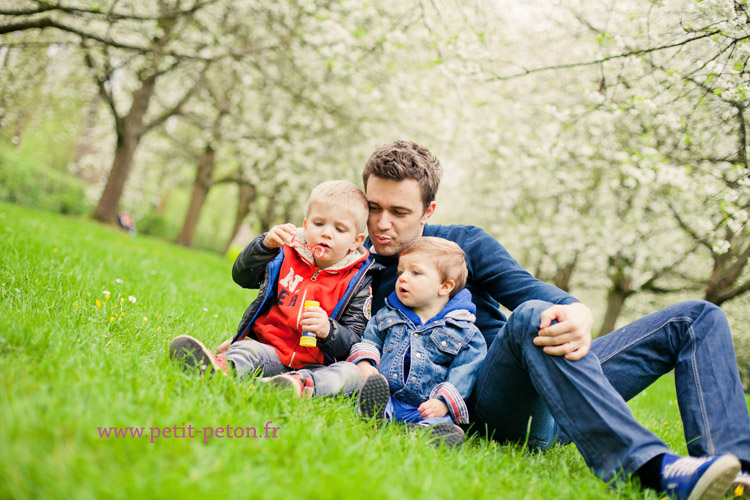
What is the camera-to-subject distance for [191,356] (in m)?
2.31

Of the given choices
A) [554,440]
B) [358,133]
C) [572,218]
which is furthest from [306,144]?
[554,440]

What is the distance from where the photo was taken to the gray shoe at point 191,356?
2262 mm

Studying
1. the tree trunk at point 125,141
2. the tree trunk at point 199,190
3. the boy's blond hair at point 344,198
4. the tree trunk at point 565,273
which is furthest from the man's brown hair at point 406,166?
the tree trunk at point 199,190

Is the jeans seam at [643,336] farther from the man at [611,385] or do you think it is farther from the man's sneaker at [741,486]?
the man's sneaker at [741,486]

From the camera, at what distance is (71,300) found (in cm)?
302

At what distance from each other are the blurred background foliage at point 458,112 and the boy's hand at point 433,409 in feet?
10.5

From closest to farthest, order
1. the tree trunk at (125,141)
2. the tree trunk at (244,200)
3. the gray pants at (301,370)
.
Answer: the gray pants at (301,370) → the tree trunk at (125,141) → the tree trunk at (244,200)

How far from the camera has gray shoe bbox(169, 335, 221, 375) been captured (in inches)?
89.0

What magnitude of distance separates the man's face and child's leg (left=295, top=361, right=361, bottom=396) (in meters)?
0.80

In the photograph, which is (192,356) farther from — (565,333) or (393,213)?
(565,333)

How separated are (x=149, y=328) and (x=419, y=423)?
5.55ft

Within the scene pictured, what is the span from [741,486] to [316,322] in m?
1.87

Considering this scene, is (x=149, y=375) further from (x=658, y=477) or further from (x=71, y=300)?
(x=658, y=477)

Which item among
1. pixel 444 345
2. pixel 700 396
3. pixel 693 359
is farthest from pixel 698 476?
pixel 444 345
